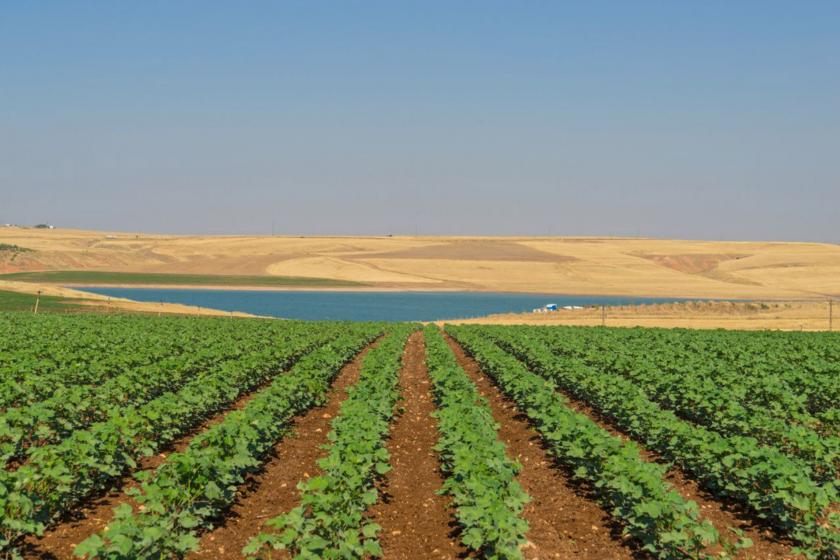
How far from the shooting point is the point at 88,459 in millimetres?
11211

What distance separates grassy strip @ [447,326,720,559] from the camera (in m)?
9.61

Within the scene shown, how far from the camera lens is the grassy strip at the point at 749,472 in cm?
1017

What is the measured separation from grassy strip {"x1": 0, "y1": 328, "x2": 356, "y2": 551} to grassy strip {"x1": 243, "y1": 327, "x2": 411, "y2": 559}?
2.64 meters

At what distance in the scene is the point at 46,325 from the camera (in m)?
38.2

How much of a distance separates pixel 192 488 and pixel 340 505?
2.20 metres

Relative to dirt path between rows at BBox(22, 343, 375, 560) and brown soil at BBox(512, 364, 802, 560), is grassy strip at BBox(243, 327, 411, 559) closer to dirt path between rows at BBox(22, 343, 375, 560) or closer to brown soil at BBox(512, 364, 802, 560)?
dirt path between rows at BBox(22, 343, 375, 560)

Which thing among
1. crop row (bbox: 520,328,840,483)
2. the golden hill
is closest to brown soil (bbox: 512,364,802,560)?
crop row (bbox: 520,328,840,483)

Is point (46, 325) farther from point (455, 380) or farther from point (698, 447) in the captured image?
point (698, 447)

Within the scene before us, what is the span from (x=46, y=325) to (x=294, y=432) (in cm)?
2580

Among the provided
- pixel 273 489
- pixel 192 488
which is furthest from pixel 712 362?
pixel 192 488

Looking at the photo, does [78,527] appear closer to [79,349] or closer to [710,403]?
[710,403]

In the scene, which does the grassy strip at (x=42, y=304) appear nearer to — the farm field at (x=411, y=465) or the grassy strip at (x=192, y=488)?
the farm field at (x=411, y=465)

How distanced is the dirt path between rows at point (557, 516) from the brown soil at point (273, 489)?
138 inches

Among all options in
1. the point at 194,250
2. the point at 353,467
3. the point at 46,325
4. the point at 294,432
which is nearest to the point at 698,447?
the point at 353,467
